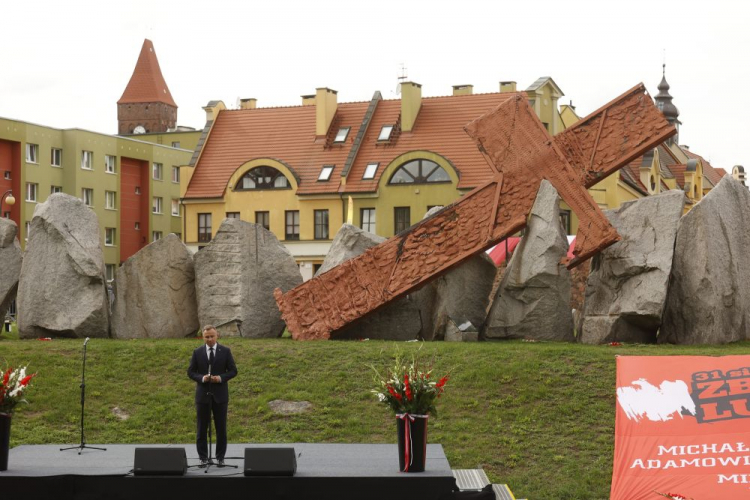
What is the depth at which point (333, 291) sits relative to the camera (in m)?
22.4

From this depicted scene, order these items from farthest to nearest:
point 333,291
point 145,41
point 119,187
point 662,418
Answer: point 145,41 → point 119,187 → point 333,291 → point 662,418

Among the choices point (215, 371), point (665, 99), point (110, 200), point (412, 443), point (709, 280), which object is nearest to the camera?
point (412, 443)

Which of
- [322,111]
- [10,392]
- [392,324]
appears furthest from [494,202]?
[322,111]

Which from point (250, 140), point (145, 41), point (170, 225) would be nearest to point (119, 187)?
point (170, 225)

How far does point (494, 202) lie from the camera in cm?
2189

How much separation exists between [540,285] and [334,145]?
3835 cm

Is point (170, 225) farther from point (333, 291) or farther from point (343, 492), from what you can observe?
point (343, 492)

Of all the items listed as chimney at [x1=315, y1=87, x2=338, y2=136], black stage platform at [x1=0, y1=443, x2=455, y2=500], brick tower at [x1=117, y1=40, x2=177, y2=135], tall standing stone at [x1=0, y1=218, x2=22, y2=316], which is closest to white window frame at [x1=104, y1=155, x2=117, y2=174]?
chimney at [x1=315, y1=87, x2=338, y2=136]

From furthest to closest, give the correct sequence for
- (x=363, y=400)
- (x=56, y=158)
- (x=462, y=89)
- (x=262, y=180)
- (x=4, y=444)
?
1. (x=56, y=158)
2. (x=462, y=89)
3. (x=262, y=180)
4. (x=363, y=400)
5. (x=4, y=444)

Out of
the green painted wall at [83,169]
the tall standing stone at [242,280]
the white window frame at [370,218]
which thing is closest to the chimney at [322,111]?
the white window frame at [370,218]

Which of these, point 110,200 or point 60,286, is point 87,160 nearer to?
point 110,200

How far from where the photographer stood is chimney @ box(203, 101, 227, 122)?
202 ft

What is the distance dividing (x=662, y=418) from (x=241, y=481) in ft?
16.6

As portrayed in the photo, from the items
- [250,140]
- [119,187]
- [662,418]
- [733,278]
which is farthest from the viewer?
[119,187]
